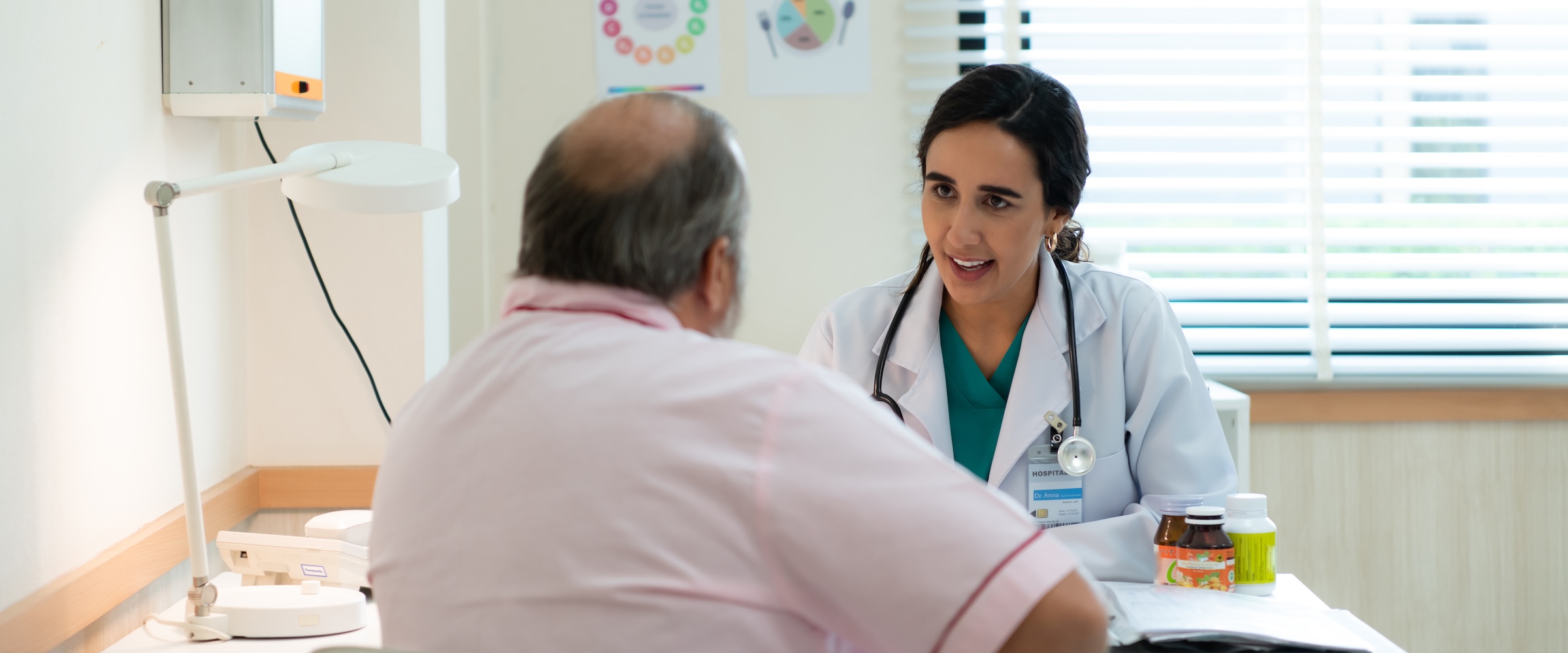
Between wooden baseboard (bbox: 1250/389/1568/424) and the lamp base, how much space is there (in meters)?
2.11

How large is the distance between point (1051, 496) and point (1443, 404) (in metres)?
1.65

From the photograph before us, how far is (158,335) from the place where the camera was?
1576 mm

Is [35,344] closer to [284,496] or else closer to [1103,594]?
[284,496]

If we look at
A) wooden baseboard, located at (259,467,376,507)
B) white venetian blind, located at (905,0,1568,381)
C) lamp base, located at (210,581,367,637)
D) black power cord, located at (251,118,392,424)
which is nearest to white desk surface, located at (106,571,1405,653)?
lamp base, located at (210,581,367,637)

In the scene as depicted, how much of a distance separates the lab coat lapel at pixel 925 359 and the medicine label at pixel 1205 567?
1.28ft

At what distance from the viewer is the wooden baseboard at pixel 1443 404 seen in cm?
268

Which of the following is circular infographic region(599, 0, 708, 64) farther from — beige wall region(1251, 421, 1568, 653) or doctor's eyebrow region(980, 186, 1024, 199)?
beige wall region(1251, 421, 1568, 653)

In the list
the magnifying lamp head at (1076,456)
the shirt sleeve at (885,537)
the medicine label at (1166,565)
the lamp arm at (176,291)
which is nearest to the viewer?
the shirt sleeve at (885,537)

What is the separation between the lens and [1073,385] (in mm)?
1590

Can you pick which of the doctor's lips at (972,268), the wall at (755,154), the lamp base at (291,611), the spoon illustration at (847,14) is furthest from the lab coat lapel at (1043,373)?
the spoon illustration at (847,14)

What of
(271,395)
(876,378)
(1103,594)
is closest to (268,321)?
(271,395)

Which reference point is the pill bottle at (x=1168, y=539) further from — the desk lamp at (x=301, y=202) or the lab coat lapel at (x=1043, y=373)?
the desk lamp at (x=301, y=202)

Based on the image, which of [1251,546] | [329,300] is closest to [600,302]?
[1251,546]

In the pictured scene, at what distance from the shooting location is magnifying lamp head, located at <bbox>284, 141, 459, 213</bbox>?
51.6 inches
